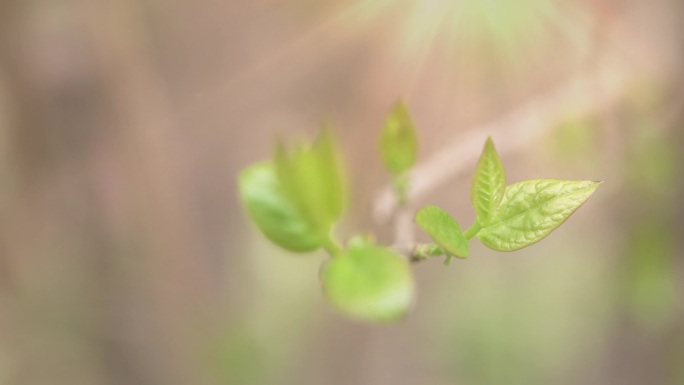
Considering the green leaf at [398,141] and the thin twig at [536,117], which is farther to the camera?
the thin twig at [536,117]

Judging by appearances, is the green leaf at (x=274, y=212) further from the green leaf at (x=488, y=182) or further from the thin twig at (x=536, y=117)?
the thin twig at (x=536, y=117)

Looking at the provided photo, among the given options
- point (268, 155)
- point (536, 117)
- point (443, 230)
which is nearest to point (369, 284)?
point (443, 230)

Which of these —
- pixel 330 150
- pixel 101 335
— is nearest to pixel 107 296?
pixel 101 335

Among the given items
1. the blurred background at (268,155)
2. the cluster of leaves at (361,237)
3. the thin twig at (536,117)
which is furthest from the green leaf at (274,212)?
the blurred background at (268,155)

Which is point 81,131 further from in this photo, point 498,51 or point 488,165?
point 488,165

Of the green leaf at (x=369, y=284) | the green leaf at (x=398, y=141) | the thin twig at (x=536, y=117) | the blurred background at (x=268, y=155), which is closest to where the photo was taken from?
the green leaf at (x=369, y=284)

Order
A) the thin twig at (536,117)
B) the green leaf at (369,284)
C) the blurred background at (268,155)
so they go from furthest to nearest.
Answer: the blurred background at (268,155), the thin twig at (536,117), the green leaf at (369,284)

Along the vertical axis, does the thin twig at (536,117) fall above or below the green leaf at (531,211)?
above

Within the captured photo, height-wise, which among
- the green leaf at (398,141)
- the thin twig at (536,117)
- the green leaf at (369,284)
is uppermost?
the thin twig at (536,117)
